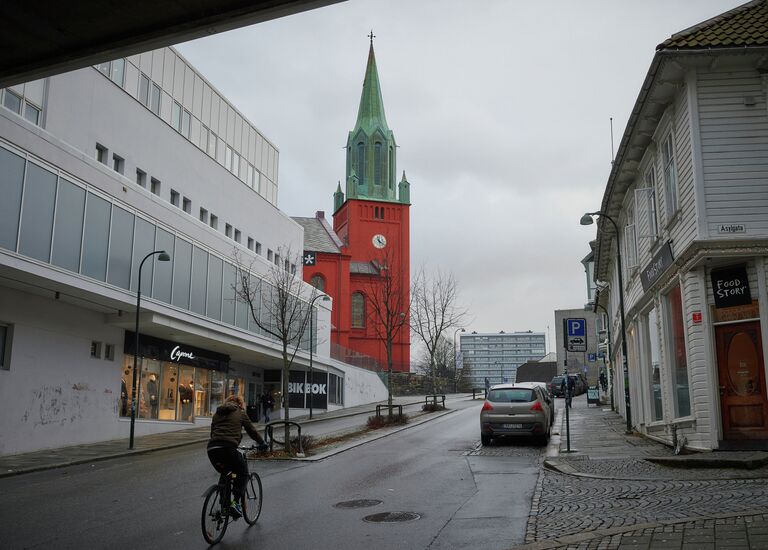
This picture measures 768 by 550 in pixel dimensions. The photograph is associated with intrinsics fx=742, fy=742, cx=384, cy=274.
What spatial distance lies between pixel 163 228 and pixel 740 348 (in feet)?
73.9

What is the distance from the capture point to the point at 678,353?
16969mm

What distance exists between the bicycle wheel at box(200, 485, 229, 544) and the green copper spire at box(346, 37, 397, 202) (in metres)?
73.1

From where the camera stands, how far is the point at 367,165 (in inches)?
3275

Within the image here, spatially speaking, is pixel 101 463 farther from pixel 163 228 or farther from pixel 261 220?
pixel 261 220

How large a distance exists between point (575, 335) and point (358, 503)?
32.0 feet

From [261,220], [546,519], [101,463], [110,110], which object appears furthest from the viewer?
[261,220]

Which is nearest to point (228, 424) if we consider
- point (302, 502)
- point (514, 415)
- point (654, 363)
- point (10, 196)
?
point (302, 502)

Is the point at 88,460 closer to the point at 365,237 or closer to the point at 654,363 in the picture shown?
the point at 654,363

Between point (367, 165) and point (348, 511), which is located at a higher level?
point (367, 165)

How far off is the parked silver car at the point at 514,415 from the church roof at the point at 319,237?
51.3 meters

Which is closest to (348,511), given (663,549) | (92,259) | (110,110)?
(663,549)

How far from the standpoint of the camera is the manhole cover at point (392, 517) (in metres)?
9.71

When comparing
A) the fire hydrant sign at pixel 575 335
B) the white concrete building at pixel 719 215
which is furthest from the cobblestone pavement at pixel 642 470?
the fire hydrant sign at pixel 575 335

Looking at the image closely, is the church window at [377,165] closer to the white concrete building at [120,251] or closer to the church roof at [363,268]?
the church roof at [363,268]
